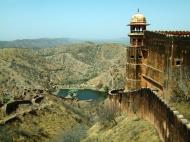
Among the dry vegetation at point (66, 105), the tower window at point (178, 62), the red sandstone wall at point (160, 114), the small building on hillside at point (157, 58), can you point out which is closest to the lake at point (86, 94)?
the dry vegetation at point (66, 105)

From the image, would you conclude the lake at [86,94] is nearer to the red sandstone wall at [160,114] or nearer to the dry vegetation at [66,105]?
the dry vegetation at [66,105]

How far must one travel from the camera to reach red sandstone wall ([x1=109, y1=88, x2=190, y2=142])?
11.6 metres

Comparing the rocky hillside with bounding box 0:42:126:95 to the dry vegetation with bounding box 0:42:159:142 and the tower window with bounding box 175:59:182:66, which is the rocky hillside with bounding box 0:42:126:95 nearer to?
the dry vegetation with bounding box 0:42:159:142

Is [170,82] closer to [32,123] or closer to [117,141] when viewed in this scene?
[117,141]

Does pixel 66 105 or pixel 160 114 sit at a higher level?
pixel 160 114

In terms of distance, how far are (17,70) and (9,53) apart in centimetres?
1898

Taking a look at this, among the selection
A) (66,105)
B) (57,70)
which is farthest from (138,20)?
(57,70)

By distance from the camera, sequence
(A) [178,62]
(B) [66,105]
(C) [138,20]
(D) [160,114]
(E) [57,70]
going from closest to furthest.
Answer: (D) [160,114], (A) [178,62], (C) [138,20], (B) [66,105], (E) [57,70]

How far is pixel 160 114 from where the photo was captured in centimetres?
1562

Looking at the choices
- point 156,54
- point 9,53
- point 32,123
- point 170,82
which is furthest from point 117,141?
point 9,53

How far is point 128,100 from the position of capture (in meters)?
27.0

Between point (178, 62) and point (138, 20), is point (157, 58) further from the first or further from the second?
point (138, 20)

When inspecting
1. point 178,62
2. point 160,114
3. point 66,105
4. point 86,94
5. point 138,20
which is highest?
point 138,20

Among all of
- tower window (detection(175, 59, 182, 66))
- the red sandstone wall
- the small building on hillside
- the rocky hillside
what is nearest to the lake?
the rocky hillside
